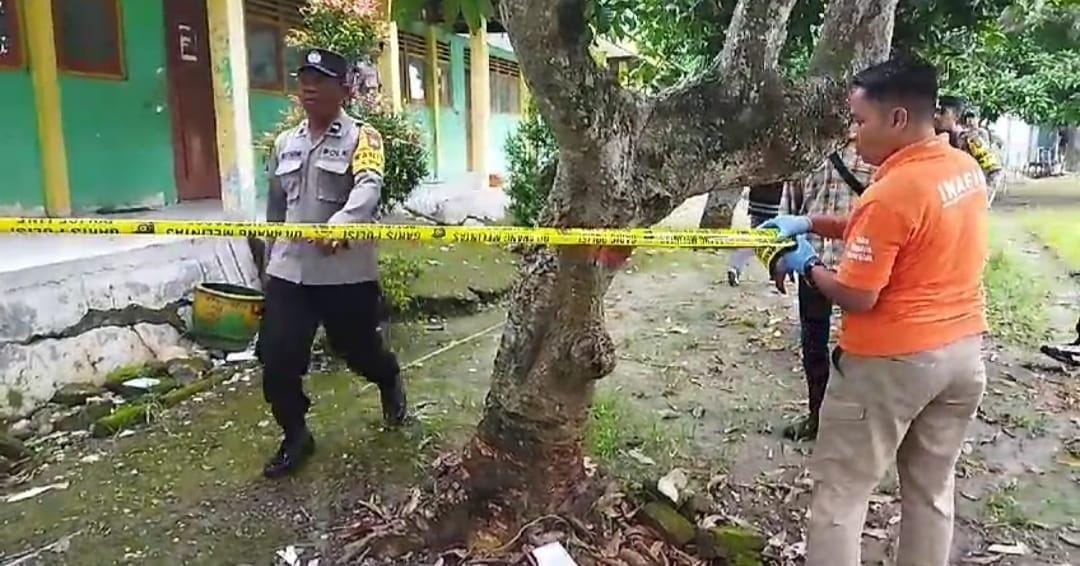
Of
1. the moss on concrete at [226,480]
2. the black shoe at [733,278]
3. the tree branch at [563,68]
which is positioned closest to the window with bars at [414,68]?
the black shoe at [733,278]

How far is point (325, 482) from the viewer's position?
149 inches

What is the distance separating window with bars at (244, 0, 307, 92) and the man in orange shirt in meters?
7.79

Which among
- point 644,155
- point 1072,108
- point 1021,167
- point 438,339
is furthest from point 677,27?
point 1021,167

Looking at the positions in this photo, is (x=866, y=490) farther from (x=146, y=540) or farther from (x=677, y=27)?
(x=677, y=27)

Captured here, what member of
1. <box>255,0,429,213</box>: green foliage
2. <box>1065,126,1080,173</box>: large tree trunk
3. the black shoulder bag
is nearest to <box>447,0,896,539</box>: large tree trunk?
the black shoulder bag

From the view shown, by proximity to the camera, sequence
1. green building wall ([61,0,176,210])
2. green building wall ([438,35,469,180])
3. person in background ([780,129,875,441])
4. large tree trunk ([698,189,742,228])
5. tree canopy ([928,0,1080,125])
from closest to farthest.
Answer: person in background ([780,129,875,441]) < large tree trunk ([698,189,742,228]) < green building wall ([61,0,176,210]) < green building wall ([438,35,469,180]) < tree canopy ([928,0,1080,125])

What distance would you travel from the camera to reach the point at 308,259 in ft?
12.3

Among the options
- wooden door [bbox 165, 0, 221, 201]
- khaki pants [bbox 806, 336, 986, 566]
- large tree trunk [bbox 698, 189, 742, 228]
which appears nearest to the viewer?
khaki pants [bbox 806, 336, 986, 566]

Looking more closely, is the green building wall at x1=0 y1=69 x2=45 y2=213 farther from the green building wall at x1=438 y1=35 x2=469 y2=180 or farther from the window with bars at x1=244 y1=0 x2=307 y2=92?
the green building wall at x1=438 y1=35 x2=469 y2=180

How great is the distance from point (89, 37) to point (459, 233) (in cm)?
585

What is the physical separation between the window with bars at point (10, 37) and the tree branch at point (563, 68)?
5.53m

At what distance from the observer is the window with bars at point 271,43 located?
372 inches

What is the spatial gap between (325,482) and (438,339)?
9.27 feet

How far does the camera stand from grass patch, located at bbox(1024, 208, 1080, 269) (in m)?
11.3
